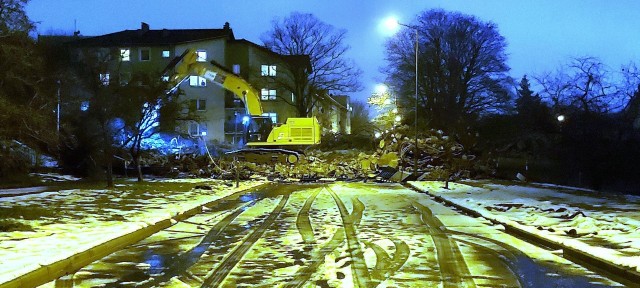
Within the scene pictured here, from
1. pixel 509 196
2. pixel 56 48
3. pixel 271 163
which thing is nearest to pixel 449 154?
pixel 271 163

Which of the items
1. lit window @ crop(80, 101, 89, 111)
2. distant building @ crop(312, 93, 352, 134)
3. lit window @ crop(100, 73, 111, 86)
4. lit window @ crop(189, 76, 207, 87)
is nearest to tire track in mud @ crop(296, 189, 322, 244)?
lit window @ crop(80, 101, 89, 111)

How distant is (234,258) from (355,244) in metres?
2.54

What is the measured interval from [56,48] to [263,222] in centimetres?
2189

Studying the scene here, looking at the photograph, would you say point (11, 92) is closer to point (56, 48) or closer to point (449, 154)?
point (56, 48)

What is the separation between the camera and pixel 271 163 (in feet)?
120

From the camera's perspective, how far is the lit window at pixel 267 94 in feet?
203

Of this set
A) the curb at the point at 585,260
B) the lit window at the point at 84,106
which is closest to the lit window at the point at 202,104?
the lit window at the point at 84,106

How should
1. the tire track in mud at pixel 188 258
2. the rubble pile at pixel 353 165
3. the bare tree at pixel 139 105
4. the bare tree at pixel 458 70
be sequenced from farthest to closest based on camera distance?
the bare tree at pixel 458 70
the rubble pile at pixel 353 165
the bare tree at pixel 139 105
the tire track in mud at pixel 188 258

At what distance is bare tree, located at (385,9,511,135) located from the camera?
2143 inches

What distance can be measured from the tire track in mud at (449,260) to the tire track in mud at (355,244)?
44.3 inches

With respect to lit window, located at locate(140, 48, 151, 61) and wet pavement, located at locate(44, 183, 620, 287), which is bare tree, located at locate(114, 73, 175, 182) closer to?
wet pavement, located at locate(44, 183, 620, 287)

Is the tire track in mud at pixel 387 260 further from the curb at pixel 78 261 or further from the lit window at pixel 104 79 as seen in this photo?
the lit window at pixel 104 79

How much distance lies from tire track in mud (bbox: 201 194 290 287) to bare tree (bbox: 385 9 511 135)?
137 feet

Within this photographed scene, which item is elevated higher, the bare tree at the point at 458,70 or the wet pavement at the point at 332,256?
the bare tree at the point at 458,70
